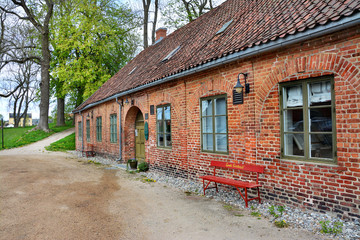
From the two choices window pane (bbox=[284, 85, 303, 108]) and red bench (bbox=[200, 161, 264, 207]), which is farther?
red bench (bbox=[200, 161, 264, 207])

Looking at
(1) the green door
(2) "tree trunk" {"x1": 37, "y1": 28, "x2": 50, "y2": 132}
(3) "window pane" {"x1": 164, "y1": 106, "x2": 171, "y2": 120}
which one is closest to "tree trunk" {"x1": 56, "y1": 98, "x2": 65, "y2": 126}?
(2) "tree trunk" {"x1": 37, "y1": 28, "x2": 50, "y2": 132}

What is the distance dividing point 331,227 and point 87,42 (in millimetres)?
21696

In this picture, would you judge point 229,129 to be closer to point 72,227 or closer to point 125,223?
point 125,223

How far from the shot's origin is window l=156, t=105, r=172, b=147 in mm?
9250

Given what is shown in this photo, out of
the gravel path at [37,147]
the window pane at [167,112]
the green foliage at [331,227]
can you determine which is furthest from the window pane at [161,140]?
the gravel path at [37,147]

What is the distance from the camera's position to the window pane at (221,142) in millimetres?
6945

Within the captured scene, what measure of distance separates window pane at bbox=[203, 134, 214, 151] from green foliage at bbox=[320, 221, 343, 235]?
3.39 m

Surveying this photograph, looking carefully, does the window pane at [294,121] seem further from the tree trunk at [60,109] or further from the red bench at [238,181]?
the tree trunk at [60,109]

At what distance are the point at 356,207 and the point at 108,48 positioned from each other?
22034 mm

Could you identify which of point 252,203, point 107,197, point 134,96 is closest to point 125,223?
point 107,197

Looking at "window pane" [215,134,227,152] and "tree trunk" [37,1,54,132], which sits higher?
"tree trunk" [37,1,54,132]

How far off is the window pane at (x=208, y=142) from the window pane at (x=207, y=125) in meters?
0.13

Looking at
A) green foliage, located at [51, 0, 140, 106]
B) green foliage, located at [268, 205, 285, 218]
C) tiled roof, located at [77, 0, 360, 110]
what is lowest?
green foliage, located at [268, 205, 285, 218]

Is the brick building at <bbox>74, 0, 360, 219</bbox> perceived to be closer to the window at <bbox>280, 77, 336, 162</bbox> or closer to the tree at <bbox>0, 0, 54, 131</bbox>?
the window at <bbox>280, 77, 336, 162</bbox>
